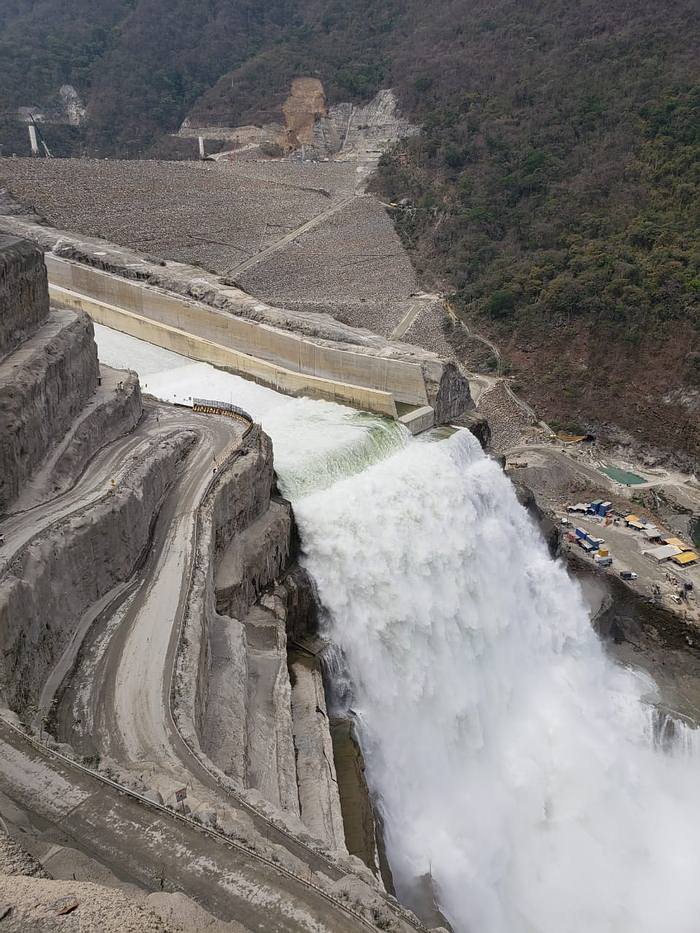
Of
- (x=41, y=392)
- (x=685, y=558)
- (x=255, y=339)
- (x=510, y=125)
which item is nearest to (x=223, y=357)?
(x=255, y=339)

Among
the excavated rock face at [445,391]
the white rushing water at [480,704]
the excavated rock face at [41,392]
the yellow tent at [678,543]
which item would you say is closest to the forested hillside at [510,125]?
the yellow tent at [678,543]

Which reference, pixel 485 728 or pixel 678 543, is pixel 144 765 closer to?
pixel 485 728

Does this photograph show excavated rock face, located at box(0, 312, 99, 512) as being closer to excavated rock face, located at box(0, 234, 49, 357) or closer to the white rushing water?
excavated rock face, located at box(0, 234, 49, 357)

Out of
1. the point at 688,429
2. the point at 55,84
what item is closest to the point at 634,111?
the point at 688,429

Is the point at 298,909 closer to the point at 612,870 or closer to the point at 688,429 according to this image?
the point at 612,870

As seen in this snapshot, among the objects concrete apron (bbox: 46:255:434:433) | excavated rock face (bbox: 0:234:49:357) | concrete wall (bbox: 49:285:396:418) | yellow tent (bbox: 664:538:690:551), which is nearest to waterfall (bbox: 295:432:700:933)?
concrete apron (bbox: 46:255:434:433)

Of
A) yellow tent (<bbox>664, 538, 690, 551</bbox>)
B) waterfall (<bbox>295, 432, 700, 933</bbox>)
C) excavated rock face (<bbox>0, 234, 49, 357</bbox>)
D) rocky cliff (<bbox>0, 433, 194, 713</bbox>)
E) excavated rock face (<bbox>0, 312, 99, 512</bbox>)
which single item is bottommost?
yellow tent (<bbox>664, 538, 690, 551</bbox>)
